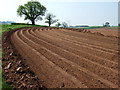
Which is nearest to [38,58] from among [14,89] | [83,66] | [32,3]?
[83,66]

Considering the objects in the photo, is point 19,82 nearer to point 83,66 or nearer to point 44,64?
point 44,64

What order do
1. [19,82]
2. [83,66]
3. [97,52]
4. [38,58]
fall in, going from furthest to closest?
[97,52] < [38,58] < [83,66] < [19,82]

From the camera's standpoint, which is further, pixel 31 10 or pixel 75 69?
pixel 31 10

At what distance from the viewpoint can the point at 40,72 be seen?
26.4 feet

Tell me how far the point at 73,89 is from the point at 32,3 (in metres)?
68.6

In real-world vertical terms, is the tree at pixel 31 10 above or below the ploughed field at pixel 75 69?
above

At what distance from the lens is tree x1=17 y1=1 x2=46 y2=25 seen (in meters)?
69.6

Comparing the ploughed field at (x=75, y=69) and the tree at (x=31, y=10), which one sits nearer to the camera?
the ploughed field at (x=75, y=69)

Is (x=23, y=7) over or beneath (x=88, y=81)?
over

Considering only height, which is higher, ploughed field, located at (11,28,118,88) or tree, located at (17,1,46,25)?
tree, located at (17,1,46,25)

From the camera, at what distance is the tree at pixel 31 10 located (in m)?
69.6

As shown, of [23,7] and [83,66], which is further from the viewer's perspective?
[23,7]

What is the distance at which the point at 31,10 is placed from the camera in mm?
69500

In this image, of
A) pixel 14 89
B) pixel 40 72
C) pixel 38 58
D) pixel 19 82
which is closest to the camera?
pixel 14 89
